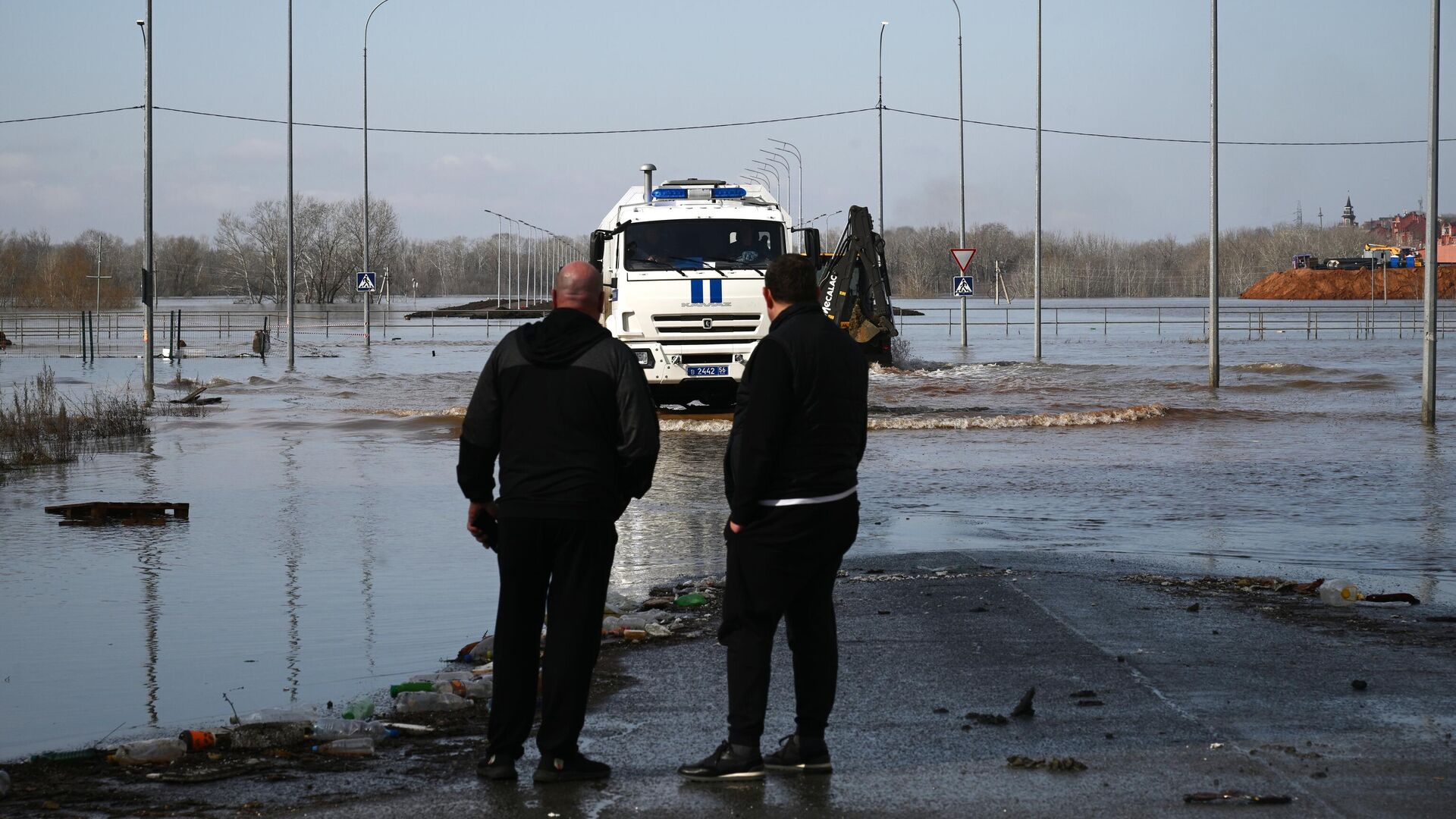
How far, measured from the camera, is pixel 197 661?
25.2ft

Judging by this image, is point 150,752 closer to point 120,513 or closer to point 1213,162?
point 120,513

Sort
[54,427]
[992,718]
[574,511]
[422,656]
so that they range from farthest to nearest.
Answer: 1. [54,427]
2. [422,656]
3. [992,718]
4. [574,511]

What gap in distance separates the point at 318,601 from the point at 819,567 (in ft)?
15.9

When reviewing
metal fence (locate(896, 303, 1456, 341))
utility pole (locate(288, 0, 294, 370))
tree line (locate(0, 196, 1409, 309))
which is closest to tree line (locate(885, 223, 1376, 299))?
tree line (locate(0, 196, 1409, 309))

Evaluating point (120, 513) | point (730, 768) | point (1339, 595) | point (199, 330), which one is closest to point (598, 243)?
point (120, 513)

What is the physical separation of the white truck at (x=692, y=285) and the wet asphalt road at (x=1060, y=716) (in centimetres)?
1181

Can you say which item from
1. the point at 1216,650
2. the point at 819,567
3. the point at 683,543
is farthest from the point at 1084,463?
the point at 819,567

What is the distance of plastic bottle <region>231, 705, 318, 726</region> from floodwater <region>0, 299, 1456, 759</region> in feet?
1.15

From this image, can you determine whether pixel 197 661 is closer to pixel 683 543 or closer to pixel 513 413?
pixel 513 413

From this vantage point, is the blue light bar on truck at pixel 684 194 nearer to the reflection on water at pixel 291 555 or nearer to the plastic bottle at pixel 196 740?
the reflection on water at pixel 291 555

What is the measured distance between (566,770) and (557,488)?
3.28 ft

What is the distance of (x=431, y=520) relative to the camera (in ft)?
42.5

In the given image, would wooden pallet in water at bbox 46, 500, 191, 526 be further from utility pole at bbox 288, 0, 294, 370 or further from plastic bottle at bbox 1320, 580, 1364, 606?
utility pole at bbox 288, 0, 294, 370

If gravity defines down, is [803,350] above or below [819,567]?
above
